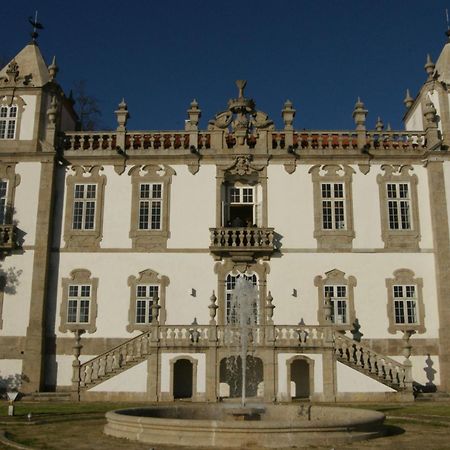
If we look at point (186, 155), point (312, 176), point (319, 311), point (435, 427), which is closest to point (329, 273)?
point (319, 311)

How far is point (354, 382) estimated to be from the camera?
20.5m

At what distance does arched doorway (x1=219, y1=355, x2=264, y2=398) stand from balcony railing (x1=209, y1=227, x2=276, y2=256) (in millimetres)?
4088

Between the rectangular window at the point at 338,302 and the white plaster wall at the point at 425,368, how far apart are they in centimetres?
235

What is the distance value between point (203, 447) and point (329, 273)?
1403 cm

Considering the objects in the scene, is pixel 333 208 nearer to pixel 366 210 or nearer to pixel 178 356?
pixel 366 210

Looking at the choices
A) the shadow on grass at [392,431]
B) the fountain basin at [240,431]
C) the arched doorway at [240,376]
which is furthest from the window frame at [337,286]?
the fountain basin at [240,431]

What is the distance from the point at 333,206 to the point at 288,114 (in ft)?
14.2

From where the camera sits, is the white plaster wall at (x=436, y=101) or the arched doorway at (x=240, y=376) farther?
the white plaster wall at (x=436, y=101)

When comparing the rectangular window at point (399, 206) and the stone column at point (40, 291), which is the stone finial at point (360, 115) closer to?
the rectangular window at point (399, 206)

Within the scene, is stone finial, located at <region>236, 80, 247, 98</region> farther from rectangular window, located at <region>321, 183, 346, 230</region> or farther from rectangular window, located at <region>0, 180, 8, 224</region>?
rectangular window, located at <region>0, 180, 8, 224</region>

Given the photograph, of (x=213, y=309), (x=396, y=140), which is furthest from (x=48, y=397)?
(x=396, y=140)

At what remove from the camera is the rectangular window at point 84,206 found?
80.5 ft

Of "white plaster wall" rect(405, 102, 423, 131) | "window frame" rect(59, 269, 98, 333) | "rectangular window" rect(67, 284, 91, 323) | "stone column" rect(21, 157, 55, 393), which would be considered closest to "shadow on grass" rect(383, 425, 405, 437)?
"window frame" rect(59, 269, 98, 333)

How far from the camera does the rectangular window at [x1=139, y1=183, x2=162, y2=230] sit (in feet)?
80.2
